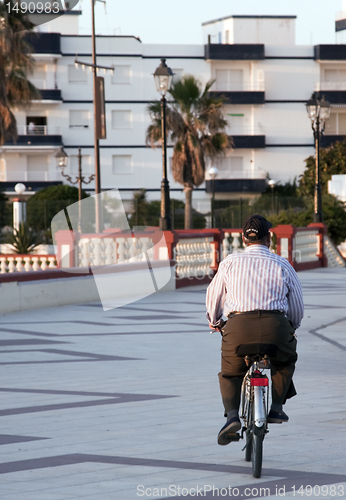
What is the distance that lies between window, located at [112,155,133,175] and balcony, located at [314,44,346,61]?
14259mm

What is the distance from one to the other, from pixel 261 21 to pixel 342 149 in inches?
632

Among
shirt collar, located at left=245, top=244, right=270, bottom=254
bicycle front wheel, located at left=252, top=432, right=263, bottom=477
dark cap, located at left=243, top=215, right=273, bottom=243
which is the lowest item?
bicycle front wheel, located at left=252, top=432, right=263, bottom=477

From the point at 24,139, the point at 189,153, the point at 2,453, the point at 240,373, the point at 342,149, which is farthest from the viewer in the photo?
the point at 24,139

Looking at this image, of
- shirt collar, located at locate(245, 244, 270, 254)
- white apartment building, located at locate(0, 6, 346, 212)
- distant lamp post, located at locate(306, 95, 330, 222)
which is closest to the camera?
shirt collar, located at locate(245, 244, 270, 254)

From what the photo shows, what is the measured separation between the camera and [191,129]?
42.7 m

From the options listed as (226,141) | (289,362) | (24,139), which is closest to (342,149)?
(226,141)

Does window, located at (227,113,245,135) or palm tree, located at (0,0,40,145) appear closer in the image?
palm tree, located at (0,0,40,145)

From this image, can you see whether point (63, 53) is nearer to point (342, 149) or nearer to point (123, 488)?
point (342, 149)

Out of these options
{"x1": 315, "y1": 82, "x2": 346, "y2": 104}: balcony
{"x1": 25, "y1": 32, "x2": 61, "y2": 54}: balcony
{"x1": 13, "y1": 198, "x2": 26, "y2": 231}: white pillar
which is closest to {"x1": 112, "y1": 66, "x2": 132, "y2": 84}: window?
{"x1": 25, "y1": 32, "x2": 61, "y2": 54}: balcony

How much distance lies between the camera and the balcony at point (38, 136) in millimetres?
52125

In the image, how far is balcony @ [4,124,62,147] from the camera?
52125 mm

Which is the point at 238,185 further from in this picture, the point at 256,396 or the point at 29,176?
the point at 256,396

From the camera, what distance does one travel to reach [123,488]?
4.50 meters

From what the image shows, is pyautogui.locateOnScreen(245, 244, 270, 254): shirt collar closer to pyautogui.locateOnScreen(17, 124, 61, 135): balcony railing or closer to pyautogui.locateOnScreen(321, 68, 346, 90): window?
pyautogui.locateOnScreen(17, 124, 61, 135): balcony railing
